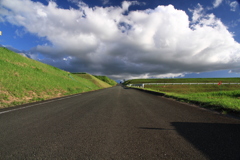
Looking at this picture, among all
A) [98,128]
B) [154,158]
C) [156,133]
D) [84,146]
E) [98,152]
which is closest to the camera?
[154,158]

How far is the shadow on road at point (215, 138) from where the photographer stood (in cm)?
227

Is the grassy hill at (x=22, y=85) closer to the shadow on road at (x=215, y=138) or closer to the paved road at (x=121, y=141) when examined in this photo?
the paved road at (x=121, y=141)

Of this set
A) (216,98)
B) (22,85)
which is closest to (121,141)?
(216,98)

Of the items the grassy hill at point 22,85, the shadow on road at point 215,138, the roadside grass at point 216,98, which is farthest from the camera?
the grassy hill at point 22,85

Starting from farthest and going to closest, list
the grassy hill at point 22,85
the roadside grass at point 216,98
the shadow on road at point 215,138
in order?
the grassy hill at point 22,85 → the roadside grass at point 216,98 → the shadow on road at point 215,138

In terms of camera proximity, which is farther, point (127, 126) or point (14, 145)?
point (127, 126)

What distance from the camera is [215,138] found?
2.89m

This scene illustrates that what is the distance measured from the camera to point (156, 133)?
3.25m

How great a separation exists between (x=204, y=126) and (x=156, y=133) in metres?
1.66

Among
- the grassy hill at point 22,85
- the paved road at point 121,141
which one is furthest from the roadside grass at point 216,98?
the grassy hill at point 22,85

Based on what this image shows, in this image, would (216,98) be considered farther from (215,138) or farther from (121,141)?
(121,141)

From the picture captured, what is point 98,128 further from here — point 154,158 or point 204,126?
point 204,126

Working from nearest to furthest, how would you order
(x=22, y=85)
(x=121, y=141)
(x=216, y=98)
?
(x=121, y=141), (x=216, y=98), (x=22, y=85)

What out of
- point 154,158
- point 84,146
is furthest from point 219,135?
point 84,146
